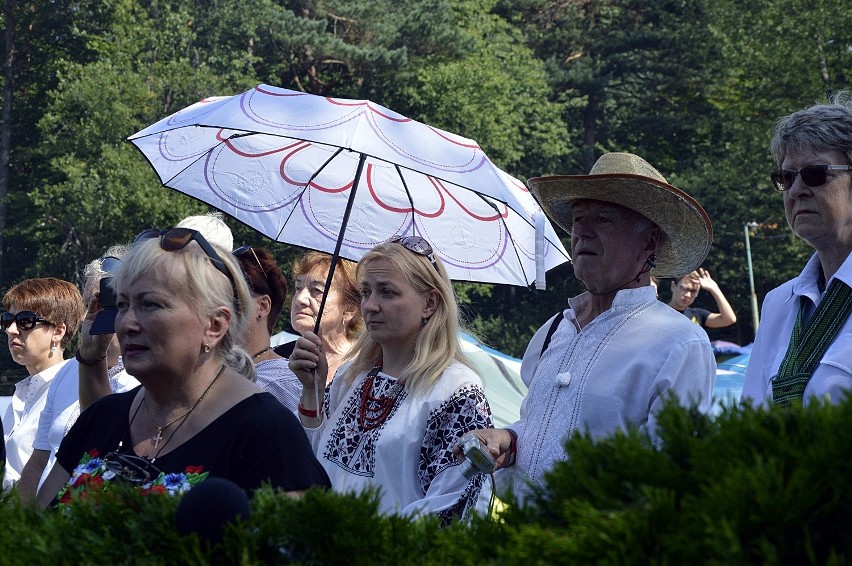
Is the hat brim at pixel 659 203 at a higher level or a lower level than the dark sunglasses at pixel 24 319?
higher

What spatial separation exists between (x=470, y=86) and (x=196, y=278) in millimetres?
42897

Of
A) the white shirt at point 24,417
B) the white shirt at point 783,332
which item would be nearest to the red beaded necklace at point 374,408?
the white shirt at point 783,332

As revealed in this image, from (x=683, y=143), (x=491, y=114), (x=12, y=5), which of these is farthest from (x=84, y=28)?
(x=683, y=143)

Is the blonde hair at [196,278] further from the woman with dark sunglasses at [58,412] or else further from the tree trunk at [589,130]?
the tree trunk at [589,130]

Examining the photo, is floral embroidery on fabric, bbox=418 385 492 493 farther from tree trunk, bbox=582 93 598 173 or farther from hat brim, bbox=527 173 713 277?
tree trunk, bbox=582 93 598 173

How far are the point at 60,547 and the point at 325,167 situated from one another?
3.77 meters

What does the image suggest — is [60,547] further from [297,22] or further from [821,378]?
[297,22]

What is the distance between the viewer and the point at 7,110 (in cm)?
4372

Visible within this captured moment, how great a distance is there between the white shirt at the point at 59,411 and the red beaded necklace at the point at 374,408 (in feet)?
4.03

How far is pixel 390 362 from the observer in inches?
163

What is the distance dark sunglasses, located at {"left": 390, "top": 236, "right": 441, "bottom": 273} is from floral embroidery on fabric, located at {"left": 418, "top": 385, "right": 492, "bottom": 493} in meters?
0.60

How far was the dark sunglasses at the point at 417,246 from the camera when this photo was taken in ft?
14.0

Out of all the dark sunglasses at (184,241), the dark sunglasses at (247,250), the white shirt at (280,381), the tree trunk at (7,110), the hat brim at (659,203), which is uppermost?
the tree trunk at (7,110)

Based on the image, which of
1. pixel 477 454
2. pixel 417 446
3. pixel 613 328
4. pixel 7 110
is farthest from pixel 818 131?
pixel 7 110
